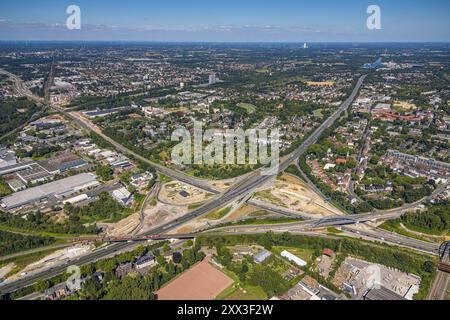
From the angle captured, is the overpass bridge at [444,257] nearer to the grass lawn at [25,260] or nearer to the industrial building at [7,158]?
the grass lawn at [25,260]

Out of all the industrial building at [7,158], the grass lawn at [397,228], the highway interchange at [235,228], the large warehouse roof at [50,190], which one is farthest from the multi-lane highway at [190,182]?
the grass lawn at [397,228]

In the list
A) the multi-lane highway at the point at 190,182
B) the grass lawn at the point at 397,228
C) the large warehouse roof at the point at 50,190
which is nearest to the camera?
the multi-lane highway at the point at 190,182

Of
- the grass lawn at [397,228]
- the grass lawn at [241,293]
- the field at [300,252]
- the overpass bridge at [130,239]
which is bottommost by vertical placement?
the grass lawn at [241,293]

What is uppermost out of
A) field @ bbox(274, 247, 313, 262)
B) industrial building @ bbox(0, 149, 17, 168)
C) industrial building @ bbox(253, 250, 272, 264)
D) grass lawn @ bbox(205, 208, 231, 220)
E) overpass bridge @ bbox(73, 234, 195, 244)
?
industrial building @ bbox(0, 149, 17, 168)

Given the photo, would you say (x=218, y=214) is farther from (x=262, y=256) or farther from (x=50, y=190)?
(x=50, y=190)

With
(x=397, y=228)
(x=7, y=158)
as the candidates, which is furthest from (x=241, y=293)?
(x=7, y=158)

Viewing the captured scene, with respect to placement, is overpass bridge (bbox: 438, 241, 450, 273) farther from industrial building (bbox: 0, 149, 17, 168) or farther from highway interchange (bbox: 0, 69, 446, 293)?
industrial building (bbox: 0, 149, 17, 168)

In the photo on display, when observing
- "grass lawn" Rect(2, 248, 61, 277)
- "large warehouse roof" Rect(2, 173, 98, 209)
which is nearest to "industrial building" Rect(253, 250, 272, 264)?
"grass lawn" Rect(2, 248, 61, 277)
